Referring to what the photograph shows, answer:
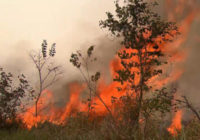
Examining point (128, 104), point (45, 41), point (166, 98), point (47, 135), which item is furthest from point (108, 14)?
point (166, 98)

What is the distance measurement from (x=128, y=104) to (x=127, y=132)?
12.2 ft

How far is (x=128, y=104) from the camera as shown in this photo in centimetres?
1212

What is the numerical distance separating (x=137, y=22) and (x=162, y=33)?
2.02m

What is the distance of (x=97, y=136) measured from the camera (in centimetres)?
857

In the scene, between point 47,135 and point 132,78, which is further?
point 132,78

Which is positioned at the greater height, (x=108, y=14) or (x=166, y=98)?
(x=108, y=14)

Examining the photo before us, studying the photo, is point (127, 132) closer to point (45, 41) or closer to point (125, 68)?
point (125, 68)

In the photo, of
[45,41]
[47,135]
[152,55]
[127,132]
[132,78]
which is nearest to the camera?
[127,132]

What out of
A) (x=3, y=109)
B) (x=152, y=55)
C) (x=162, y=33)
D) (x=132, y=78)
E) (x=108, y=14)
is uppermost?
(x=108, y=14)

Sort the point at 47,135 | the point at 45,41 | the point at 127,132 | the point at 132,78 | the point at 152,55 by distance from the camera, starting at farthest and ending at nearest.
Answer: the point at 45,41
the point at 152,55
the point at 132,78
the point at 47,135
the point at 127,132

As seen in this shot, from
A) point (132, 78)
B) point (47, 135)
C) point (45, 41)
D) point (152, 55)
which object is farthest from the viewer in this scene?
point (45, 41)

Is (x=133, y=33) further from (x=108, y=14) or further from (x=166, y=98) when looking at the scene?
(x=166, y=98)

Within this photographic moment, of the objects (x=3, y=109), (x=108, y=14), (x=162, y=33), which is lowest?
(x=3, y=109)

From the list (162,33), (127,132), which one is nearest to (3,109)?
(162,33)
